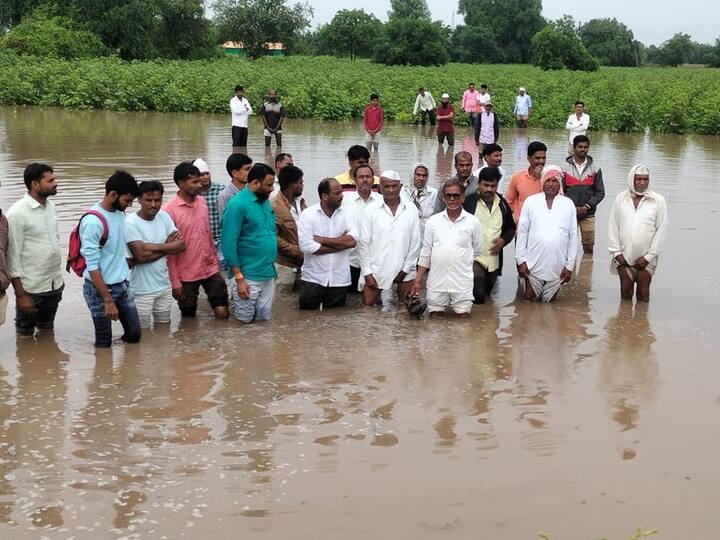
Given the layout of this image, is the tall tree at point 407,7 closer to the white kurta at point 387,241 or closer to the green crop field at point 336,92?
the green crop field at point 336,92

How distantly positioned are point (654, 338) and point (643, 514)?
3441 millimetres

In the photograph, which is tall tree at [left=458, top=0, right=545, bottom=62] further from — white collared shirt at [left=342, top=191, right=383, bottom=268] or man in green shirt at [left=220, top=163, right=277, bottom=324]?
man in green shirt at [left=220, top=163, right=277, bottom=324]

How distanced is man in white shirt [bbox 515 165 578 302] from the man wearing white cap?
104cm

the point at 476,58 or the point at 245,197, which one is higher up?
the point at 476,58

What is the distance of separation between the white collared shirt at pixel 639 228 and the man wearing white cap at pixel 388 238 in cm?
190

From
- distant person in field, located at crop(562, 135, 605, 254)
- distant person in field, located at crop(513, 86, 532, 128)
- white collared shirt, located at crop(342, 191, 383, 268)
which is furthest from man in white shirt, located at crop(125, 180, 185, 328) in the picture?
distant person in field, located at crop(513, 86, 532, 128)

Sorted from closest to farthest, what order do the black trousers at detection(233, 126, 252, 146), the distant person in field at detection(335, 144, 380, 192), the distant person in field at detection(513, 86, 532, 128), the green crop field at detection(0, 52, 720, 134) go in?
the distant person in field at detection(335, 144, 380, 192)
the black trousers at detection(233, 126, 252, 146)
the distant person in field at detection(513, 86, 532, 128)
the green crop field at detection(0, 52, 720, 134)

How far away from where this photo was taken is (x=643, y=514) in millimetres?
4609

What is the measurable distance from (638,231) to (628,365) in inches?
83.4

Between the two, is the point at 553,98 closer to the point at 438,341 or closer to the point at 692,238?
the point at 692,238

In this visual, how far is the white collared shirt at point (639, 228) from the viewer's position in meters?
8.79

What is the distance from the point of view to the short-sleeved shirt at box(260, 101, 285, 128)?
21500 mm

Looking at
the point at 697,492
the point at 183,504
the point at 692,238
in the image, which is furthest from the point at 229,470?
the point at 692,238

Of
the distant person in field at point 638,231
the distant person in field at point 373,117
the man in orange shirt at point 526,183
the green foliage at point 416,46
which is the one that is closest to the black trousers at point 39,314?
the man in orange shirt at point 526,183
